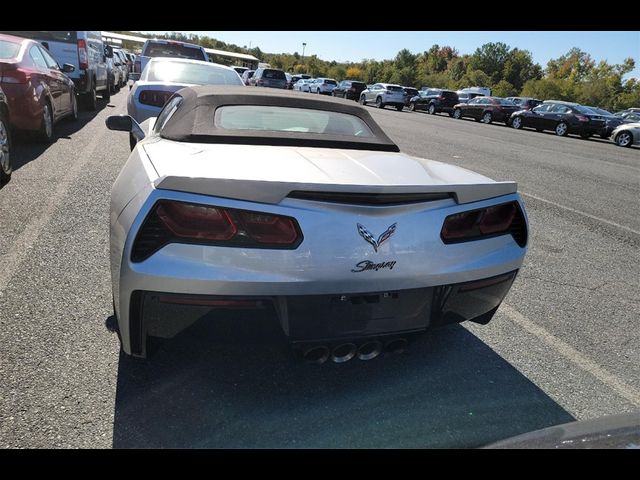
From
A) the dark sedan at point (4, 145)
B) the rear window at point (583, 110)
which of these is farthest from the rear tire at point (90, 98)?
the rear window at point (583, 110)

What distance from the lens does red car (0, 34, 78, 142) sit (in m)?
6.40

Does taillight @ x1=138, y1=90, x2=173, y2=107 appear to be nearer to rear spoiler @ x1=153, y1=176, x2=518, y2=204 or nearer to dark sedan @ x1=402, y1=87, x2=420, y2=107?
rear spoiler @ x1=153, y1=176, x2=518, y2=204

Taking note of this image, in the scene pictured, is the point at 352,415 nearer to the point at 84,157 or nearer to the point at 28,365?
the point at 28,365

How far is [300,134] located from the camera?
3.08 metres

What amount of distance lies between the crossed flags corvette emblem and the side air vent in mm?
109

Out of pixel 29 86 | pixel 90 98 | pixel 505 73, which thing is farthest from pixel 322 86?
pixel 505 73

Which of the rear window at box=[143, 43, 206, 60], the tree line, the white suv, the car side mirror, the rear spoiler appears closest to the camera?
the rear spoiler

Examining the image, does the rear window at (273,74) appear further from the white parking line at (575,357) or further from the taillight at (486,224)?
the taillight at (486,224)

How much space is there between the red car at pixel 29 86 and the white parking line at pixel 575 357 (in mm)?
6505

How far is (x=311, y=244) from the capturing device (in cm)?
195

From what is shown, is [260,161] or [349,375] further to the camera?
[349,375]

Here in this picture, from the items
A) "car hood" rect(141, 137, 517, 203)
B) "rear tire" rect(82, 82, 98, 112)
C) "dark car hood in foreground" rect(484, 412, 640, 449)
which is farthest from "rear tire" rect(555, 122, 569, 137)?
"dark car hood in foreground" rect(484, 412, 640, 449)

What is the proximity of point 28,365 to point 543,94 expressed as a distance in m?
60.1
